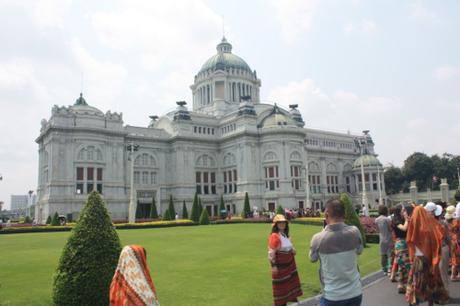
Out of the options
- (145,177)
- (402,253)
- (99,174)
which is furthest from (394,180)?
(402,253)

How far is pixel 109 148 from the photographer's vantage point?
6197 cm

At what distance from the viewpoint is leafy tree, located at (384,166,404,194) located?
94.9 m

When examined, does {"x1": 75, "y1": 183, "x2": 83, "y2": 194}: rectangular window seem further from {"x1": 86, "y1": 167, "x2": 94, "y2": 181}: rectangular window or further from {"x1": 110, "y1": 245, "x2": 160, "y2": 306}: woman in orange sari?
{"x1": 110, "y1": 245, "x2": 160, "y2": 306}: woman in orange sari

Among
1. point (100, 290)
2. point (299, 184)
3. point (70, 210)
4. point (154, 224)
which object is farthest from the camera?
point (299, 184)

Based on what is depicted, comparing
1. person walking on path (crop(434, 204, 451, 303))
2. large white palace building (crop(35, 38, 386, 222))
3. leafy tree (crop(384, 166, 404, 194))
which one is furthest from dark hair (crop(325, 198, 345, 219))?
leafy tree (crop(384, 166, 404, 194))

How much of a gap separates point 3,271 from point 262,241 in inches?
562

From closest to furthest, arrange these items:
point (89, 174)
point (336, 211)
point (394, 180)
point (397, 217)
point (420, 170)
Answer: point (336, 211) → point (397, 217) → point (89, 174) → point (420, 170) → point (394, 180)

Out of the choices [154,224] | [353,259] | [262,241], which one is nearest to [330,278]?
[353,259]

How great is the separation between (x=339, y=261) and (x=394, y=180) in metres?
98.2

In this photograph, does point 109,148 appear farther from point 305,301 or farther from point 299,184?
point 305,301

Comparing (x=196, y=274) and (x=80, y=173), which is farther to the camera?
(x=80, y=173)

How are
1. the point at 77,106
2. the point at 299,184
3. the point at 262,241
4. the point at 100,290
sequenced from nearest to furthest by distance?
the point at 100,290
the point at 262,241
the point at 77,106
the point at 299,184

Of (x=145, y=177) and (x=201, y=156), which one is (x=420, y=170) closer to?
(x=201, y=156)

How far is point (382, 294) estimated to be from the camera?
11.6 meters
